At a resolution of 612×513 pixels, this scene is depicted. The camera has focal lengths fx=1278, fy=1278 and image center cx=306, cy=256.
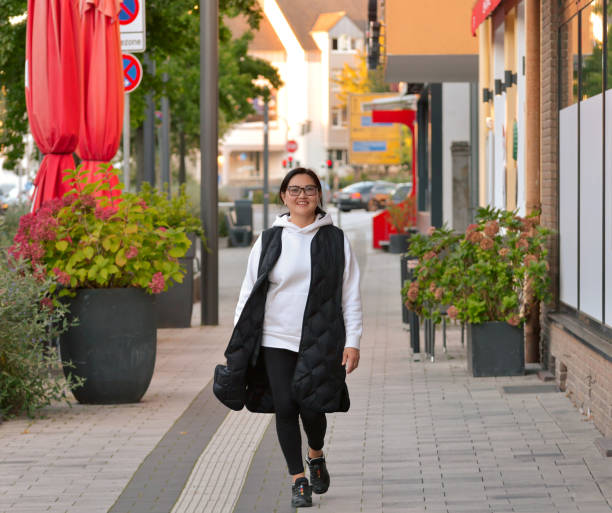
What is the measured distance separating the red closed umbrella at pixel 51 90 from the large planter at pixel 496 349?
3.56 metres

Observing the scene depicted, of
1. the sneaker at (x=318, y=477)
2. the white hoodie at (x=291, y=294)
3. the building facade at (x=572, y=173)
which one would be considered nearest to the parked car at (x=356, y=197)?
the building facade at (x=572, y=173)

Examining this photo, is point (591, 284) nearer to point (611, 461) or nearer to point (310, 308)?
point (611, 461)

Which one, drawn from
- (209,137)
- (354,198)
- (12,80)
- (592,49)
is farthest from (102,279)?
(354,198)

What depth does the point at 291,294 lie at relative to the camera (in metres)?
5.79

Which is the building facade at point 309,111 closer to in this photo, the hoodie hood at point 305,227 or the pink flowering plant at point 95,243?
the pink flowering plant at point 95,243

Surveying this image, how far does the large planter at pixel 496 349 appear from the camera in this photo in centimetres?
1009

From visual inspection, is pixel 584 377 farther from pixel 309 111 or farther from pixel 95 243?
pixel 309 111

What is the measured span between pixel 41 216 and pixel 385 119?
28.7 metres

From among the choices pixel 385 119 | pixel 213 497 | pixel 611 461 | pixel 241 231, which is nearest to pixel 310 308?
pixel 213 497

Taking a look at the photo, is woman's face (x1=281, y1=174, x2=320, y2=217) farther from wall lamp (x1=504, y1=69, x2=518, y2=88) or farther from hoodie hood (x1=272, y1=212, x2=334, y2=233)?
wall lamp (x1=504, y1=69, x2=518, y2=88)

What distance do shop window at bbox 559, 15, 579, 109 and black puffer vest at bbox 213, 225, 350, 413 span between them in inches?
162

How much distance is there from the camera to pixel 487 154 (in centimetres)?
1548

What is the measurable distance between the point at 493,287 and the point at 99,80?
3.69 metres

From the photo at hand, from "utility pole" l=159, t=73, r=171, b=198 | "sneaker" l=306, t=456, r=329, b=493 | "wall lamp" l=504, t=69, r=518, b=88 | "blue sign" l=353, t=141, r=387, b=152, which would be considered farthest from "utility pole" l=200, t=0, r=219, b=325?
"blue sign" l=353, t=141, r=387, b=152
